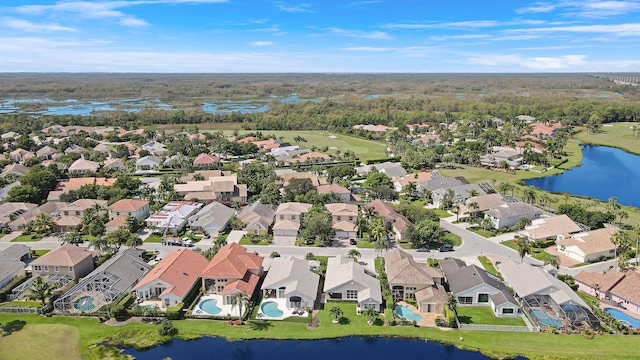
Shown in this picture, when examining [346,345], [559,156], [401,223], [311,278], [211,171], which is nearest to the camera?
[346,345]

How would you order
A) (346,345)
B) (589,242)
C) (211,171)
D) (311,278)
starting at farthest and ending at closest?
(211,171) < (589,242) < (311,278) < (346,345)

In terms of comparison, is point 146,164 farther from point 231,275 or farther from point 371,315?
point 371,315

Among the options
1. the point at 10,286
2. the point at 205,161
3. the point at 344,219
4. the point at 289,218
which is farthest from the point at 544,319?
the point at 205,161

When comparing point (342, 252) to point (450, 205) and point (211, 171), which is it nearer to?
point (450, 205)

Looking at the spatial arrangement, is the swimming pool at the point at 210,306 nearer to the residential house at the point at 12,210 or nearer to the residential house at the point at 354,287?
the residential house at the point at 354,287

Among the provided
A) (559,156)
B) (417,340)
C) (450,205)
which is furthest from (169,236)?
(559,156)
